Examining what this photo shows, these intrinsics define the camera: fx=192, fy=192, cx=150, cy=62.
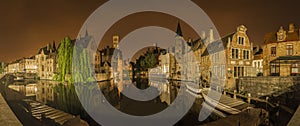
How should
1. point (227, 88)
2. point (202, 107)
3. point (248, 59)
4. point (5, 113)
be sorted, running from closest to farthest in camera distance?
point (5, 113)
point (202, 107)
point (227, 88)
point (248, 59)

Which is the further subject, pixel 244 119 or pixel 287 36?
pixel 287 36

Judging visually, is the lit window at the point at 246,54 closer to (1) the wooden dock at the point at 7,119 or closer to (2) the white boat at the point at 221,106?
(2) the white boat at the point at 221,106

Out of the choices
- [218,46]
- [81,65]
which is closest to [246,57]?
[218,46]

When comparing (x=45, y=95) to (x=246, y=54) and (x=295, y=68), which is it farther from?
(x=295, y=68)

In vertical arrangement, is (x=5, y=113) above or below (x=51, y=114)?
above

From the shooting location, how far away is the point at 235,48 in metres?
34.8

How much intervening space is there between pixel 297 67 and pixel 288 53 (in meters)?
3.30

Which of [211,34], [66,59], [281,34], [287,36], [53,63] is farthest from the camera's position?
[53,63]

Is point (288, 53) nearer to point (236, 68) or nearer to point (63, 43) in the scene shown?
point (236, 68)

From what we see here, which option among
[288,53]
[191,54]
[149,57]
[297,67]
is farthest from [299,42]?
[149,57]

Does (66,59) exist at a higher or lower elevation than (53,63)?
higher

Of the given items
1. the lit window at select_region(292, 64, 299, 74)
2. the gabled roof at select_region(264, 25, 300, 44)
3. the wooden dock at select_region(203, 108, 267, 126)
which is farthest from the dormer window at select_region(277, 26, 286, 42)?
the wooden dock at select_region(203, 108, 267, 126)

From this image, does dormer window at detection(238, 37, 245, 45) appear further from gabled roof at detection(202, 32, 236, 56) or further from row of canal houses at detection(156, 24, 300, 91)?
gabled roof at detection(202, 32, 236, 56)

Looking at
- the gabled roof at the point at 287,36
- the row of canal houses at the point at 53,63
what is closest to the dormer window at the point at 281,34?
the gabled roof at the point at 287,36
